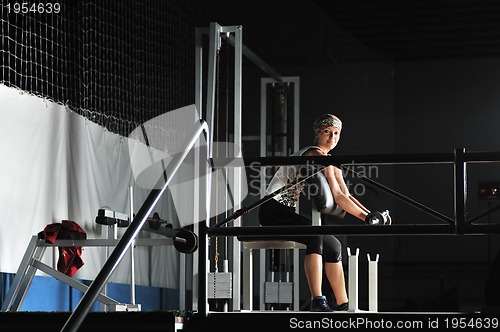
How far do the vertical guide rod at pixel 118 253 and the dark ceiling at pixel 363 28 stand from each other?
6.51m

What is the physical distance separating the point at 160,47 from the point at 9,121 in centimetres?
267

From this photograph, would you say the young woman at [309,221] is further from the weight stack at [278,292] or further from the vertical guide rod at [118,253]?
the weight stack at [278,292]

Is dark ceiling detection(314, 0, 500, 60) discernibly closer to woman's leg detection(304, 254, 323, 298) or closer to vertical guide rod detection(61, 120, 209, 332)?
woman's leg detection(304, 254, 323, 298)

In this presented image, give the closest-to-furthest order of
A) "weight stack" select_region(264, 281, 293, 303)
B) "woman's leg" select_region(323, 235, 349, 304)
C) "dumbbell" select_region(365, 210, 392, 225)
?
"dumbbell" select_region(365, 210, 392, 225), "woman's leg" select_region(323, 235, 349, 304), "weight stack" select_region(264, 281, 293, 303)

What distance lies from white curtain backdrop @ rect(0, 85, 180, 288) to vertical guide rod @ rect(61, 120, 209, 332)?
2.90 m

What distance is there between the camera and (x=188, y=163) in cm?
898

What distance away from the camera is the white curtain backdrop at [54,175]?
6.40 m

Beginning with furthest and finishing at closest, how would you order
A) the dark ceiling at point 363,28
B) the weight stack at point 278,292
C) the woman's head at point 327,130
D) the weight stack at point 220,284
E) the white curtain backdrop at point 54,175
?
the dark ceiling at point 363,28
the weight stack at point 278,292
the white curtain backdrop at point 54,175
the weight stack at point 220,284
the woman's head at point 327,130

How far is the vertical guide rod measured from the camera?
315 cm

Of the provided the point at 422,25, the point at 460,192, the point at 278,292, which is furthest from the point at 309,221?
the point at 422,25

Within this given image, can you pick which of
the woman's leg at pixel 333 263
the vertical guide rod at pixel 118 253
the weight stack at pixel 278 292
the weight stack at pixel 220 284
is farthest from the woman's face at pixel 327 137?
the weight stack at pixel 278 292

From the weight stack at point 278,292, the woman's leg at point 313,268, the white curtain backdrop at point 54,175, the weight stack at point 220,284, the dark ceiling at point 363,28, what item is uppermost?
the dark ceiling at point 363,28

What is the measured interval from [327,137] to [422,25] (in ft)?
21.9

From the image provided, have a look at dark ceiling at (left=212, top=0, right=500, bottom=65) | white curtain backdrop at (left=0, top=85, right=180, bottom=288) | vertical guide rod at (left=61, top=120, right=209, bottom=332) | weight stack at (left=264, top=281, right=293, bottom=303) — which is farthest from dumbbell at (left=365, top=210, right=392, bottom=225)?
dark ceiling at (left=212, top=0, right=500, bottom=65)
